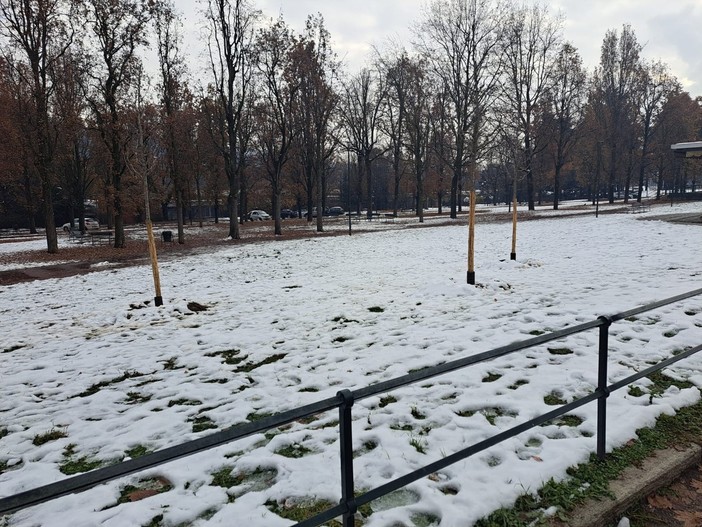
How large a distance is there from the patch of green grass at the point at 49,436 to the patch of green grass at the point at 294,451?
2.40 meters

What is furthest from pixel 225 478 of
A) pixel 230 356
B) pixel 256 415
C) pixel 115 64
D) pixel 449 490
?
pixel 115 64

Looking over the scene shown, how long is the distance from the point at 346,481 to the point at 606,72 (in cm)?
5589

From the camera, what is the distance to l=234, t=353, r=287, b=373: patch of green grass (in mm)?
5752

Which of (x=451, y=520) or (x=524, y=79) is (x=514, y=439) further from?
(x=524, y=79)

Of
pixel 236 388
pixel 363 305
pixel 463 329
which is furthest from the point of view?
pixel 363 305

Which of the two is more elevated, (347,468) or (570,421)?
(347,468)

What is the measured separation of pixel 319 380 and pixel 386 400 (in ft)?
3.29

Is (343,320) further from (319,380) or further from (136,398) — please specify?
(136,398)

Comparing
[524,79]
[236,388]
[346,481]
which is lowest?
[236,388]

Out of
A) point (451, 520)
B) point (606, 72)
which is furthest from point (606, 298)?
point (606, 72)

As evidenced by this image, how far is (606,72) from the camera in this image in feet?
149

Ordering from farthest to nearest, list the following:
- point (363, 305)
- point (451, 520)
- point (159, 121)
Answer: point (159, 121)
point (363, 305)
point (451, 520)

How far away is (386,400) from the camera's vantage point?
456cm

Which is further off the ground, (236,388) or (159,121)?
(159,121)
